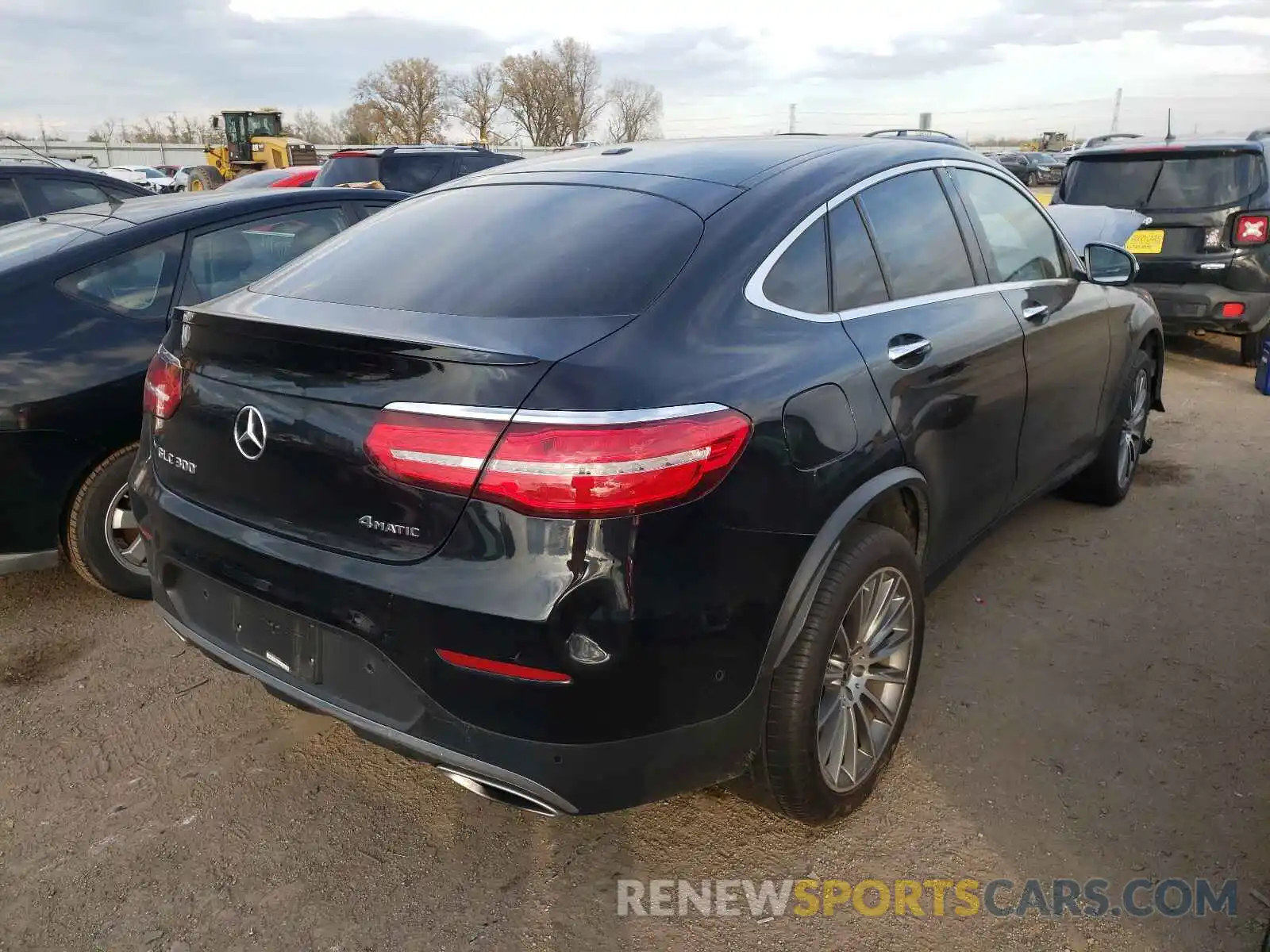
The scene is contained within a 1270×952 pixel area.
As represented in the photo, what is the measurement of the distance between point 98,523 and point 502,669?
2.46 meters

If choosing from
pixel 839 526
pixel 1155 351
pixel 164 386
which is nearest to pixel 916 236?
pixel 839 526

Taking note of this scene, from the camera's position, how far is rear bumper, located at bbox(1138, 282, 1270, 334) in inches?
271

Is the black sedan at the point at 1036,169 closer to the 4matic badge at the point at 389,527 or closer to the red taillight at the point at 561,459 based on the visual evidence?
the red taillight at the point at 561,459

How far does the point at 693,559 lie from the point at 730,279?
70 centimetres

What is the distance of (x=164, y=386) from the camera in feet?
8.05

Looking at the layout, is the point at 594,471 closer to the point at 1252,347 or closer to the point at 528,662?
the point at 528,662

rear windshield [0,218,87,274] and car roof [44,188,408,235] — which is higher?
car roof [44,188,408,235]

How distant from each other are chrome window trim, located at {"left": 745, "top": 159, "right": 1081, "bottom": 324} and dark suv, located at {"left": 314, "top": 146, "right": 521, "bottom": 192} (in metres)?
8.17

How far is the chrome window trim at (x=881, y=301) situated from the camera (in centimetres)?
228

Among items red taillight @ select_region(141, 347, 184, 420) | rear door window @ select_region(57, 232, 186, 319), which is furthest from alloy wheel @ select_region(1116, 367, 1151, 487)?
rear door window @ select_region(57, 232, 186, 319)

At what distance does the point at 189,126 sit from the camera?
265 ft

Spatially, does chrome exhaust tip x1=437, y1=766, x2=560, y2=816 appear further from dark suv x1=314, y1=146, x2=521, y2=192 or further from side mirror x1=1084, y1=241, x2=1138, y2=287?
dark suv x1=314, y1=146, x2=521, y2=192

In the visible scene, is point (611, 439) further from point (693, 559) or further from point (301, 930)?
point (301, 930)

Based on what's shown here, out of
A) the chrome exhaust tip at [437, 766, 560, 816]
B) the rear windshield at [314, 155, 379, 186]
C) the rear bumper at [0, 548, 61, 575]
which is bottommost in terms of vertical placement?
the rear bumper at [0, 548, 61, 575]
